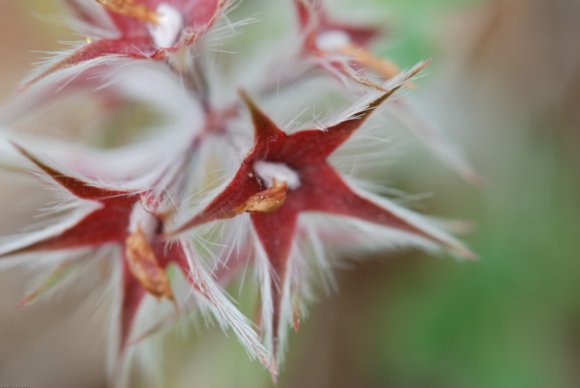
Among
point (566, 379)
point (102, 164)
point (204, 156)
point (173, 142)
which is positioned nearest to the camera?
point (204, 156)

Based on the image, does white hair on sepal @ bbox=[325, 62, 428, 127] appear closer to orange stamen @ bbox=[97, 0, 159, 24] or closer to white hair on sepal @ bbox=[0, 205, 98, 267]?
orange stamen @ bbox=[97, 0, 159, 24]

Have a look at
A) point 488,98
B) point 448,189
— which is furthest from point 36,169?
point 488,98

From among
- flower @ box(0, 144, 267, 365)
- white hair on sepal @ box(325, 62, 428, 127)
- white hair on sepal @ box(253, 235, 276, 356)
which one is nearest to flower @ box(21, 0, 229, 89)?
flower @ box(0, 144, 267, 365)

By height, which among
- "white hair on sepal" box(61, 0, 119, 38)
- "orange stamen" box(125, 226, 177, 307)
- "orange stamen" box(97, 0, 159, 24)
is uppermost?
"white hair on sepal" box(61, 0, 119, 38)

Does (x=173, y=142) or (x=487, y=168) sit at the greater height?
(x=173, y=142)

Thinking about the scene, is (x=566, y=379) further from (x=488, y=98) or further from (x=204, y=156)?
(x=204, y=156)

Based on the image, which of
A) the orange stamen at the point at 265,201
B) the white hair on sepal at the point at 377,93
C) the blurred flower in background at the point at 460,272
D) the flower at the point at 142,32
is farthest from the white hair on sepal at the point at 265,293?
the blurred flower in background at the point at 460,272
